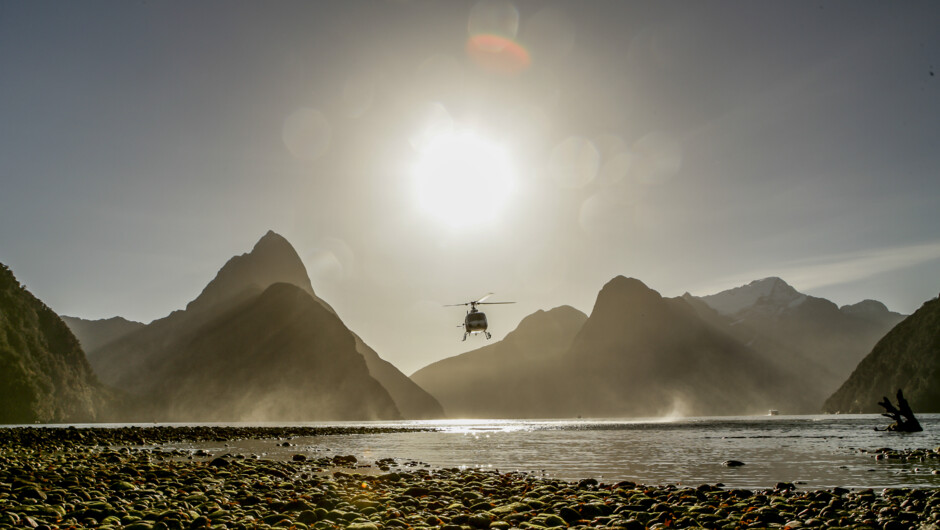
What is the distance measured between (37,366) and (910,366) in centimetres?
23655

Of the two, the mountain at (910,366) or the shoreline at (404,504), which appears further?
the mountain at (910,366)

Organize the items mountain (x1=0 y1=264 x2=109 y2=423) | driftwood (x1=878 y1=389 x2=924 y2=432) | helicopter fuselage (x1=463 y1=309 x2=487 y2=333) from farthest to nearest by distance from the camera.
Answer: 1. mountain (x1=0 y1=264 x2=109 y2=423)
2. driftwood (x1=878 y1=389 x2=924 y2=432)
3. helicopter fuselage (x1=463 y1=309 x2=487 y2=333)

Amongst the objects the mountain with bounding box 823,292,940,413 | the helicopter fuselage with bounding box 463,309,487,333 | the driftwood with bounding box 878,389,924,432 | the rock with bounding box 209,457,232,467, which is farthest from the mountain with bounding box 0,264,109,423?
the mountain with bounding box 823,292,940,413

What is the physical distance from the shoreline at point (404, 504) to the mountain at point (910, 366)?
181 meters

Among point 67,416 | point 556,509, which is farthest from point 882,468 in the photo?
point 67,416

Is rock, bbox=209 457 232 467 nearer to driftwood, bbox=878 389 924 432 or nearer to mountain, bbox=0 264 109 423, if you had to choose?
driftwood, bbox=878 389 924 432

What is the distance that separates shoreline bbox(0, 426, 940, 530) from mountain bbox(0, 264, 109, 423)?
11285cm

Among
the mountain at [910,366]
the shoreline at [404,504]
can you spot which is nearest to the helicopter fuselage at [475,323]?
the shoreline at [404,504]

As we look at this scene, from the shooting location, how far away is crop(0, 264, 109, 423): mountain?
111562 mm

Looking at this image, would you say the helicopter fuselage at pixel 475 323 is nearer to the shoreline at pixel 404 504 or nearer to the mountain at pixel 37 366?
the shoreline at pixel 404 504

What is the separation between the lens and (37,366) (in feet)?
404

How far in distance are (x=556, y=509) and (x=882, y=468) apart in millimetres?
22876

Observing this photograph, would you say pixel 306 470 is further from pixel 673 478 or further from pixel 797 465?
pixel 797 465

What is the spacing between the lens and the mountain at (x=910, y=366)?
16288cm
